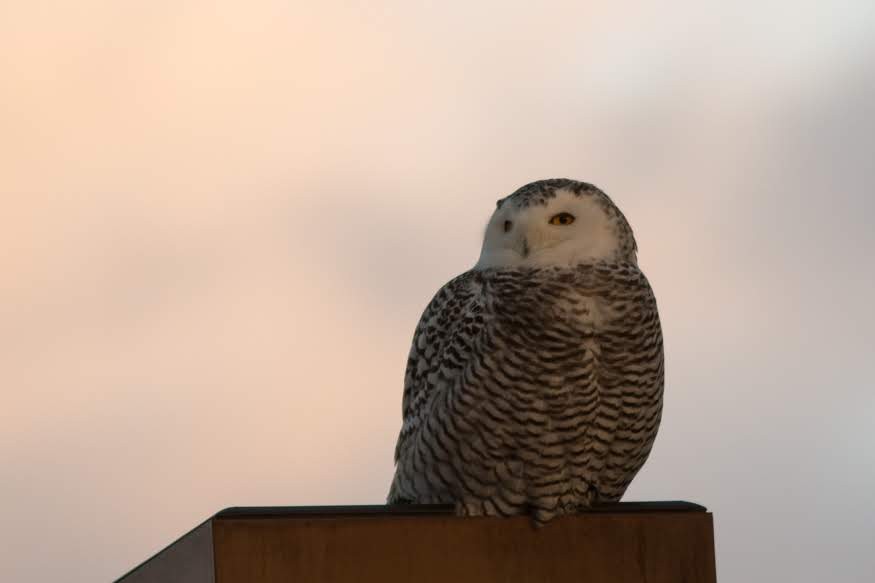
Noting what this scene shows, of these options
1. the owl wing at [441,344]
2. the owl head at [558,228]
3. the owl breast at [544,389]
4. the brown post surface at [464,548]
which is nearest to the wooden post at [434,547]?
the brown post surface at [464,548]

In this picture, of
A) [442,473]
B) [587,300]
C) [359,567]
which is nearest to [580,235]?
[587,300]

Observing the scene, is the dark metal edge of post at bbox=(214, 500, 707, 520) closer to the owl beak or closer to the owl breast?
the owl breast

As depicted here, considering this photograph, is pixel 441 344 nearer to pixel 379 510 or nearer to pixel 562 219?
pixel 562 219

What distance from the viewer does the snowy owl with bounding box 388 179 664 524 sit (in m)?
2.68

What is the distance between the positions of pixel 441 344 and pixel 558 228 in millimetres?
388

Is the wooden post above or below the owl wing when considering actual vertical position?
below

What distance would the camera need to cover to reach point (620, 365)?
8.94 feet

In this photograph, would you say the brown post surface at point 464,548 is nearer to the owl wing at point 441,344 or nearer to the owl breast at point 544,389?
the owl breast at point 544,389

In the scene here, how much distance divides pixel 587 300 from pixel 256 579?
2.83ft

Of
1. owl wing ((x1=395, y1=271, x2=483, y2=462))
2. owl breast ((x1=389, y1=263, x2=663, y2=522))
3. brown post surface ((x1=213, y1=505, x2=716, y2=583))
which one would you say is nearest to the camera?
brown post surface ((x1=213, y1=505, x2=716, y2=583))

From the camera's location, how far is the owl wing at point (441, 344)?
2818 mm

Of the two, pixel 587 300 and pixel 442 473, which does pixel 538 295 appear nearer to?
pixel 587 300

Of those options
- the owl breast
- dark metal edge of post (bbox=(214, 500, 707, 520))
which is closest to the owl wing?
the owl breast

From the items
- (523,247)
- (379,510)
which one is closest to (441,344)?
(523,247)
